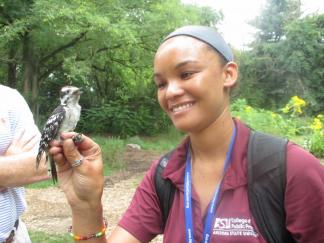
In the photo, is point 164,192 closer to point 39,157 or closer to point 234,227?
point 234,227

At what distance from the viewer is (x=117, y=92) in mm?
20906

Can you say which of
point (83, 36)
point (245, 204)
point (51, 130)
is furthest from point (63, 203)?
point (245, 204)

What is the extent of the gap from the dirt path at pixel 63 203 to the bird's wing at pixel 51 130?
13.2ft

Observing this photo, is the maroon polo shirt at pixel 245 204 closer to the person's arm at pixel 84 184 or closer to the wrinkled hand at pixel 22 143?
the person's arm at pixel 84 184

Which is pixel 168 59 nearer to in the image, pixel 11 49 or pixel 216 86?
pixel 216 86

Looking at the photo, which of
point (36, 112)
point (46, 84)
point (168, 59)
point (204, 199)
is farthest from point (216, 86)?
point (46, 84)

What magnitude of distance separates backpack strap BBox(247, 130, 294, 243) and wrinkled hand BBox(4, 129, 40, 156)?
1397 mm

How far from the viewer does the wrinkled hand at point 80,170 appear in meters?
2.13

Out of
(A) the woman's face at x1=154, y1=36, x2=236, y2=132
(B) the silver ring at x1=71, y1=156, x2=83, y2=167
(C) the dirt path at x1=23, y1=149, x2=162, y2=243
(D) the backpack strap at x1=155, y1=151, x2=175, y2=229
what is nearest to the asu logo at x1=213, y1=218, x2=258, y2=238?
(D) the backpack strap at x1=155, y1=151, x2=175, y2=229

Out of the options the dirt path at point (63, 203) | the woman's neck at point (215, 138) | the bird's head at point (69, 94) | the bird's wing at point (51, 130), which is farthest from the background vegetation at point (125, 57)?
the dirt path at point (63, 203)

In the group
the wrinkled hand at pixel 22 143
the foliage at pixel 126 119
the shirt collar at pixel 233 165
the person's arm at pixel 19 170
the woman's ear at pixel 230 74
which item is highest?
the woman's ear at pixel 230 74

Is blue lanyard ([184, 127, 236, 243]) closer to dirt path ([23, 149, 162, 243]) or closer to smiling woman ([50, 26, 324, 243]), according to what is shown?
smiling woman ([50, 26, 324, 243])

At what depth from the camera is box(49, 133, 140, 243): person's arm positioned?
2133 mm

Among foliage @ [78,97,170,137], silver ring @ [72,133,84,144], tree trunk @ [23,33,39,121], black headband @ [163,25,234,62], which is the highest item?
black headband @ [163,25,234,62]
